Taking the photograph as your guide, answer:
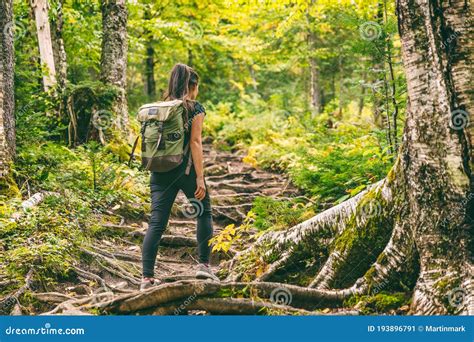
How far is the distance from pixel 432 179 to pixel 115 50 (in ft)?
31.8

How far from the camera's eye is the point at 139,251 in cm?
758

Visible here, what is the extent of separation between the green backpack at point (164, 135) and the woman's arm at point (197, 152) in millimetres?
142

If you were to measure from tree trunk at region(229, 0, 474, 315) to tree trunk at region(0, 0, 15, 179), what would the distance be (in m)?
5.68

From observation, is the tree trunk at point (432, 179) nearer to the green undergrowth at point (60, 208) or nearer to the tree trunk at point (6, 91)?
the green undergrowth at point (60, 208)

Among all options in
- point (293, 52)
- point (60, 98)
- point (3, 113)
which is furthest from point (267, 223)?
point (293, 52)

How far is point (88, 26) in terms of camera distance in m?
15.7

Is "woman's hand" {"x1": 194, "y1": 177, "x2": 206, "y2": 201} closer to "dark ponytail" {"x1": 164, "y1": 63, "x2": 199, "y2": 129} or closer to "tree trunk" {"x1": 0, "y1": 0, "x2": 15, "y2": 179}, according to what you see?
"dark ponytail" {"x1": 164, "y1": 63, "x2": 199, "y2": 129}

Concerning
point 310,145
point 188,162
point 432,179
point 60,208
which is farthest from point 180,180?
point 310,145

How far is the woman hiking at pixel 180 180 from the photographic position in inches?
213

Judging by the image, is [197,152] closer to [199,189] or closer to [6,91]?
[199,189]

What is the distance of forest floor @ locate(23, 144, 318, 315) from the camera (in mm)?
5012

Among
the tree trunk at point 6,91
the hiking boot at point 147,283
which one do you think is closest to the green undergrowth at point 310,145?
the hiking boot at point 147,283

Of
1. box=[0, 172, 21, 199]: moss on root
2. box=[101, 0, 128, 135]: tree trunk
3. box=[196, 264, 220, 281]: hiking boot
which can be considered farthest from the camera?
box=[101, 0, 128, 135]: tree trunk

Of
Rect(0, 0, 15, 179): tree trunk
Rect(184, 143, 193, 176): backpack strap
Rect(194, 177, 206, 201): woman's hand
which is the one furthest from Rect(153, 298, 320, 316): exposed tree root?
Rect(0, 0, 15, 179): tree trunk
